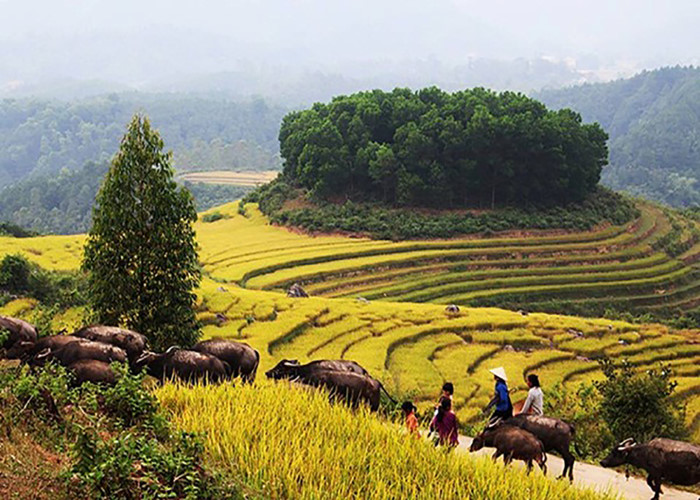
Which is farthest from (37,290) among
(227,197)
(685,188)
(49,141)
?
(49,141)

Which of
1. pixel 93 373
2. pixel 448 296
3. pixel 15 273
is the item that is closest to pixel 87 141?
pixel 448 296

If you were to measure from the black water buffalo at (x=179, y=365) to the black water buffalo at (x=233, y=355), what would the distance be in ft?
2.82

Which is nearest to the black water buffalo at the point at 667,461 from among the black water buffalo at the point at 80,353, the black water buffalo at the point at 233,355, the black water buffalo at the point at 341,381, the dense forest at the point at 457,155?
the black water buffalo at the point at 341,381

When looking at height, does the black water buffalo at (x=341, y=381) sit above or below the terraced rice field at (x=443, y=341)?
above

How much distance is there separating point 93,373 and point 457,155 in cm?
3942

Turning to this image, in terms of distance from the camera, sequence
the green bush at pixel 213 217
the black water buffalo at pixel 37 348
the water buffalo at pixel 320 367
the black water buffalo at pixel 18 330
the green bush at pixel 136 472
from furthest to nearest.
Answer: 1. the green bush at pixel 213 217
2. the black water buffalo at pixel 18 330
3. the water buffalo at pixel 320 367
4. the black water buffalo at pixel 37 348
5. the green bush at pixel 136 472

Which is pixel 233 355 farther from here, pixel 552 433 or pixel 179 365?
pixel 552 433

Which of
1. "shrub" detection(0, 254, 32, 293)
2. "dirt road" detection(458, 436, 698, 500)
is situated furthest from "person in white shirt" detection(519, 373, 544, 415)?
"shrub" detection(0, 254, 32, 293)

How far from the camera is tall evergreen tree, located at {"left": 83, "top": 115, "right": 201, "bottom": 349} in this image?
13125mm

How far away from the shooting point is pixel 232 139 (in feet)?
639

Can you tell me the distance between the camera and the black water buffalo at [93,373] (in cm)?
874

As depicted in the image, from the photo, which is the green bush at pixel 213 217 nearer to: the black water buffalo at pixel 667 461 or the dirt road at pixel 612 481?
the dirt road at pixel 612 481

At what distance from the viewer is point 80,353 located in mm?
9617

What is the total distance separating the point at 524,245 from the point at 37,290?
1138 inches
